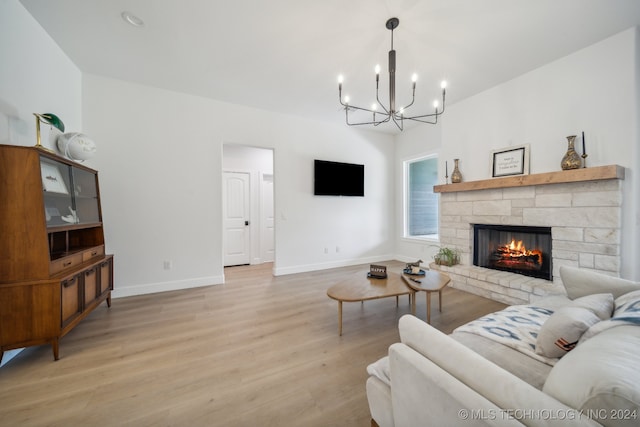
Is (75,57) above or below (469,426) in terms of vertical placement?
above

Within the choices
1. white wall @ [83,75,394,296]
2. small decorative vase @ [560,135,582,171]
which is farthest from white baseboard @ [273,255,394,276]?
small decorative vase @ [560,135,582,171]

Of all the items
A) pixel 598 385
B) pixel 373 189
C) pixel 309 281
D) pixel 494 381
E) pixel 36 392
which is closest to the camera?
pixel 598 385

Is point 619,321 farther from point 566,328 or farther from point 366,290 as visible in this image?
point 366,290

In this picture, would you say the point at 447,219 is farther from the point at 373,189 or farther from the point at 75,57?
A: the point at 75,57

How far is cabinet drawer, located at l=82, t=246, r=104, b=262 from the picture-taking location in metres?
2.40

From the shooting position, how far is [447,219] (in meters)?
3.93

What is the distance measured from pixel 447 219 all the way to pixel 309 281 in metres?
2.52

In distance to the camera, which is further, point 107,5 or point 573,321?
point 107,5

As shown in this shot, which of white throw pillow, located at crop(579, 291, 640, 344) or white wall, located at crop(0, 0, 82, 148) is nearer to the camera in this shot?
white throw pillow, located at crop(579, 291, 640, 344)

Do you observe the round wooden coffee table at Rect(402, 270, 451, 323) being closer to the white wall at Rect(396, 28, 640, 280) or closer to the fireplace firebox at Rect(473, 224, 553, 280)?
the fireplace firebox at Rect(473, 224, 553, 280)

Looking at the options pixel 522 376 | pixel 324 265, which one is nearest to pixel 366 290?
pixel 522 376

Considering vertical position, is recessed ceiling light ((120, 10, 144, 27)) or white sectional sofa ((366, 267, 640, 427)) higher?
recessed ceiling light ((120, 10, 144, 27))

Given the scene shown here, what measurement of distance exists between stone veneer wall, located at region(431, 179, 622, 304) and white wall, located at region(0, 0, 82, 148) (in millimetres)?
5082

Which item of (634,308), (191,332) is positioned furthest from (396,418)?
(191,332)
